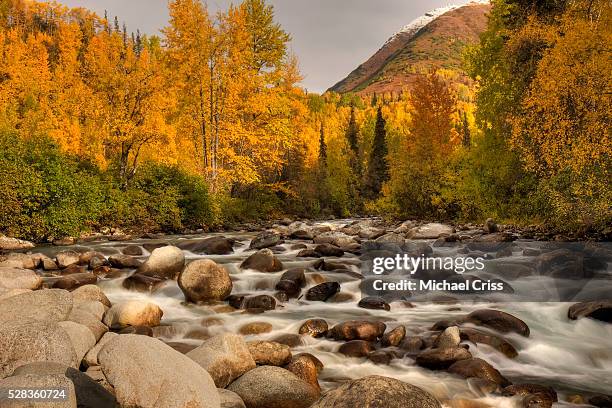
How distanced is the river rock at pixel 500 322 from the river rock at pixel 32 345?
6413mm

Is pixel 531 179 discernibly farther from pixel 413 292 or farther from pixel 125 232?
pixel 125 232

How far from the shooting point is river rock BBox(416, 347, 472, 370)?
6145mm

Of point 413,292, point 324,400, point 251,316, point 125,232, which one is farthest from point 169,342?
point 125,232

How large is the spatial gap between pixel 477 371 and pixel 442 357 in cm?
59

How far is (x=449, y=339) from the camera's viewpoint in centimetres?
666

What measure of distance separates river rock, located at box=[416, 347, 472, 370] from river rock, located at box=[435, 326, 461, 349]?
24cm

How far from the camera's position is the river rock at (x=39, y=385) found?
11.9ft

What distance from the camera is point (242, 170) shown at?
2586 centimetres

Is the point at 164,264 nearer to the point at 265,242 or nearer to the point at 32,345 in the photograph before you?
the point at 32,345

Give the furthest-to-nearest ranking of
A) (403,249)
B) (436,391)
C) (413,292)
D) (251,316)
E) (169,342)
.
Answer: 1. (403,249)
2. (413,292)
3. (251,316)
4. (169,342)
5. (436,391)

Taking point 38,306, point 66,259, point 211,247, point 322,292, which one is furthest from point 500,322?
point 66,259

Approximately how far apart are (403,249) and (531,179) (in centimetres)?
913

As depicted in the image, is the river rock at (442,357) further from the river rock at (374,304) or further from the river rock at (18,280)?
the river rock at (18,280)

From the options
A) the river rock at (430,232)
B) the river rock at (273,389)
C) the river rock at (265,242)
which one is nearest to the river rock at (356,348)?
the river rock at (273,389)
